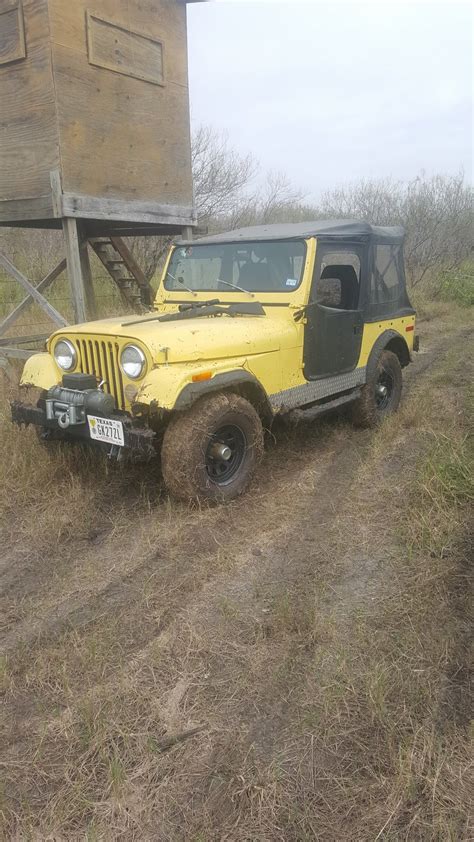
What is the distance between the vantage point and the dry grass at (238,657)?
1.85 metres

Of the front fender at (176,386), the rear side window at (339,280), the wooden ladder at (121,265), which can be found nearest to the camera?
the front fender at (176,386)

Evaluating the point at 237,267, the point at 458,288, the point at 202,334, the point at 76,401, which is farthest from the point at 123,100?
the point at 458,288

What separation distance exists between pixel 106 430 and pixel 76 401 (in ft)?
0.95

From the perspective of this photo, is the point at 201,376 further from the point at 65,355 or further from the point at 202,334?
the point at 65,355

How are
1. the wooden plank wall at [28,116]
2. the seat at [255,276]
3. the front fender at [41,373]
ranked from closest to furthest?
the front fender at [41,373] < the seat at [255,276] < the wooden plank wall at [28,116]

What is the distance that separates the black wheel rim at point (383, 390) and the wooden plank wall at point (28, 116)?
3.70m

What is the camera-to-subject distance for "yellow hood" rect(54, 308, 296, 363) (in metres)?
3.70

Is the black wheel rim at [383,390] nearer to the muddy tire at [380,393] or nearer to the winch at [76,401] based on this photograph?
the muddy tire at [380,393]

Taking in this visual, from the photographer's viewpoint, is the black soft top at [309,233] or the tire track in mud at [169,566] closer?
the tire track in mud at [169,566]

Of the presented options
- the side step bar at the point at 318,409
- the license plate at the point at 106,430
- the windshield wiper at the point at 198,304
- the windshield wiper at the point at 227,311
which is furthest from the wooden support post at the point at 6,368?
the side step bar at the point at 318,409

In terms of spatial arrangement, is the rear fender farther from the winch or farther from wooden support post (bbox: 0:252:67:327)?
wooden support post (bbox: 0:252:67:327)

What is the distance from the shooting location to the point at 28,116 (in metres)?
5.74

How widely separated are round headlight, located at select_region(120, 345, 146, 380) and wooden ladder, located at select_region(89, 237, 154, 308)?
501cm

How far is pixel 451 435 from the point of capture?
188 inches
